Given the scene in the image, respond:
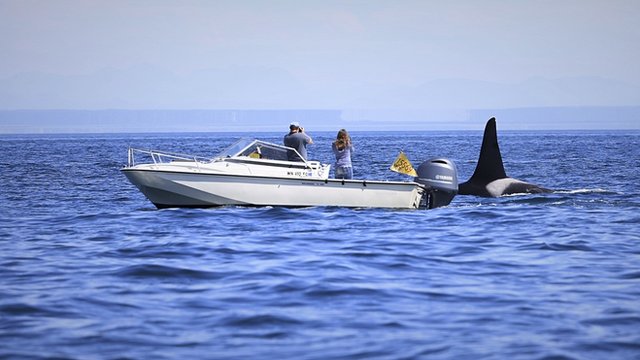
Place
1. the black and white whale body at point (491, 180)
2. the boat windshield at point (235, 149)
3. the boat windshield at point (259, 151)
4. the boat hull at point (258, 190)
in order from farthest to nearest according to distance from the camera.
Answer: the black and white whale body at point (491, 180) < the boat windshield at point (235, 149) < the boat windshield at point (259, 151) < the boat hull at point (258, 190)

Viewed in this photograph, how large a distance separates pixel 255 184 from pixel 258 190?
199mm

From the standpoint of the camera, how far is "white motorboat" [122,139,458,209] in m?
22.7

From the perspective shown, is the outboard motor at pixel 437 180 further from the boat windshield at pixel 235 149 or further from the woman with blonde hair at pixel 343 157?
the boat windshield at pixel 235 149

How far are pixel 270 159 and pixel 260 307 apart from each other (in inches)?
485

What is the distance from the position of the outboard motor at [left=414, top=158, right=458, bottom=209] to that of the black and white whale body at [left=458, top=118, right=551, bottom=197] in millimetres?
5625

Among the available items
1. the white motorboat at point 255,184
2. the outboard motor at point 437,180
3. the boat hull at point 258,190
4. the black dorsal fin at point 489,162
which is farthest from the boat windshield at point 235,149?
the black dorsal fin at point 489,162

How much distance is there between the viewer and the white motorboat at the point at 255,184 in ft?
74.4

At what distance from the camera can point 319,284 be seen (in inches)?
505

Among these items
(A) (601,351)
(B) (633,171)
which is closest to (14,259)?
(A) (601,351)

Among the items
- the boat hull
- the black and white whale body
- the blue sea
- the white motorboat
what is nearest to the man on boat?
the white motorboat

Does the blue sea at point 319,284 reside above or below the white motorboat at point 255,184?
below

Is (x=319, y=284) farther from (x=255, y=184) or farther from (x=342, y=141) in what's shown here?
(x=342, y=141)

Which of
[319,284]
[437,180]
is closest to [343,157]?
[437,180]

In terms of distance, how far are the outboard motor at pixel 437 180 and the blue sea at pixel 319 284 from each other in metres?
0.95
